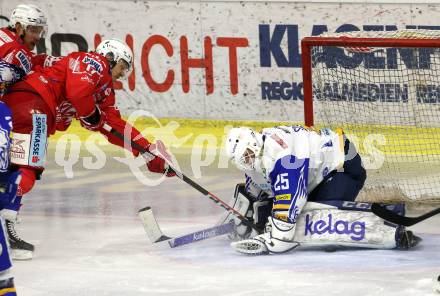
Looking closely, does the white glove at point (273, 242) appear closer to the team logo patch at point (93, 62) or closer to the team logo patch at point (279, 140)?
the team logo patch at point (279, 140)

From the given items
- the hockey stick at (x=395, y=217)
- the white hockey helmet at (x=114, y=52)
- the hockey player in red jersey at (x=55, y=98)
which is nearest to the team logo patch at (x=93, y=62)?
the hockey player in red jersey at (x=55, y=98)

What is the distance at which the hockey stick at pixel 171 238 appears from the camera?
276 inches

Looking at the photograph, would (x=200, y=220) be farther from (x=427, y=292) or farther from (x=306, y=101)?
(x=427, y=292)

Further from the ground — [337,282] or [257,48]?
[257,48]

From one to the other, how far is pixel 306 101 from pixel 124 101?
3065 millimetres

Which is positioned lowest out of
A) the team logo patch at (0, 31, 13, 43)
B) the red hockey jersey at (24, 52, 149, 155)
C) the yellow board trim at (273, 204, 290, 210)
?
the yellow board trim at (273, 204, 290, 210)

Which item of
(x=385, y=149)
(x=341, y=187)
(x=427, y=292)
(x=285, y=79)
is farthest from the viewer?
(x=285, y=79)

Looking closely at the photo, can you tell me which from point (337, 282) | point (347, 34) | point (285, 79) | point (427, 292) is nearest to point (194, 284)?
point (337, 282)

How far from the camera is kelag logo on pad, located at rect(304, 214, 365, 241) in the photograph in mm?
6734

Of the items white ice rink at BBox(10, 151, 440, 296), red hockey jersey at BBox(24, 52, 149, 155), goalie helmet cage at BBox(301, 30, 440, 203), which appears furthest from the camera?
goalie helmet cage at BBox(301, 30, 440, 203)

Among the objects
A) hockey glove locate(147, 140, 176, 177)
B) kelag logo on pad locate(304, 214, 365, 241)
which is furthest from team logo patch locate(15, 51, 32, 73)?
kelag logo on pad locate(304, 214, 365, 241)

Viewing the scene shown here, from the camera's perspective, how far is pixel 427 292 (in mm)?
5961

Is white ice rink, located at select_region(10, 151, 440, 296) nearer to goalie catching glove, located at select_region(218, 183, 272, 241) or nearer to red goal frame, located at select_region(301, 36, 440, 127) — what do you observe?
goalie catching glove, located at select_region(218, 183, 272, 241)

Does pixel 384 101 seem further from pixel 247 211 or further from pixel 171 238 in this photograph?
pixel 171 238
